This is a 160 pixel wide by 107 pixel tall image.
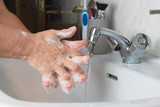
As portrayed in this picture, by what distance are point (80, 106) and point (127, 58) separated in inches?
16.5

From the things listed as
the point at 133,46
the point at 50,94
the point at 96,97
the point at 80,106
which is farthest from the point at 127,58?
the point at 80,106

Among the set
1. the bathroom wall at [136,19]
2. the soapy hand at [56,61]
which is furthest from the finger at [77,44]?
the bathroom wall at [136,19]

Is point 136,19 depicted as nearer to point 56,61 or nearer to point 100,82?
point 100,82

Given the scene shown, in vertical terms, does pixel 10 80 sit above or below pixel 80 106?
below

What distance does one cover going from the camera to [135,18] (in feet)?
2.49

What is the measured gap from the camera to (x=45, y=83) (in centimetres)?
51

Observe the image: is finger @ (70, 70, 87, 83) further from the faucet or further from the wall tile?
the wall tile

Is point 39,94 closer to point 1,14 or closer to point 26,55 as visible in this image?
point 26,55

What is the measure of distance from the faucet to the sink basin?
27mm

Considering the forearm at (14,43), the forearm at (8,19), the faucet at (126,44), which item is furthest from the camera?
the forearm at (8,19)

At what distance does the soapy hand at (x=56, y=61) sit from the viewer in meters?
0.53

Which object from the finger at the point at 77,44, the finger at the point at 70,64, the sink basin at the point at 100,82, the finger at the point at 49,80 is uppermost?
the finger at the point at 77,44

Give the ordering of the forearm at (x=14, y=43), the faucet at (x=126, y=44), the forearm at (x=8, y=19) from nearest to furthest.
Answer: the forearm at (x=14, y=43), the faucet at (x=126, y=44), the forearm at (x=8, y=19)

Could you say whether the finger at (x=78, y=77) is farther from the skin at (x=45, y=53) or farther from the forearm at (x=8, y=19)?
the forearm at (x=8, y=19)
